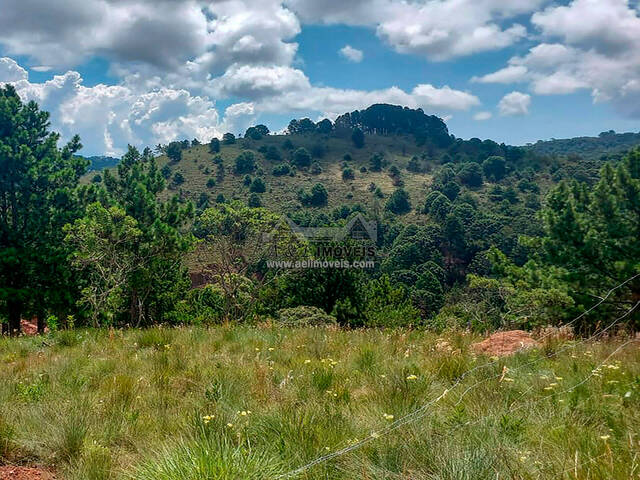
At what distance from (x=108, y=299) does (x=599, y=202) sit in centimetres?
2235

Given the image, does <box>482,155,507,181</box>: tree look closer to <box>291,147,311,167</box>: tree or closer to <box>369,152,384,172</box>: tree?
<box>369,152,384,172</box>: tree

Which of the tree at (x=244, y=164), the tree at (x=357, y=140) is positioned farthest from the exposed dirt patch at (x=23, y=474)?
the tree at (x=357, y=140)

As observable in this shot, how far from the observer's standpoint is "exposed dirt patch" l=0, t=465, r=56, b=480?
2666 mm

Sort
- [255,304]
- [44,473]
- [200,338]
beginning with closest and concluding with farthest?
[44,473] < [200,338] < [255,304]

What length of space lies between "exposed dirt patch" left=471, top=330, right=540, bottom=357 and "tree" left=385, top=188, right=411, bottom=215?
82258mm

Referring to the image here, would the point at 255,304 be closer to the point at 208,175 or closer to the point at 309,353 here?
the point at 309,353

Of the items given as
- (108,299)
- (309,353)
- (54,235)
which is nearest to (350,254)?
(108,299)

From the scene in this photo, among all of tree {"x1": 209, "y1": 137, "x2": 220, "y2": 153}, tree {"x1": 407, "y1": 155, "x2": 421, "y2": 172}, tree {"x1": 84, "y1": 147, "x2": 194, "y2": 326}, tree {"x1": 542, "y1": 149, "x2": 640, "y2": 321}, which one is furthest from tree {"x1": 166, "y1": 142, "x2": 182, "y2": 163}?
tree {"x1": 542, "y1": 149, "x2": 640, "y2": 321}

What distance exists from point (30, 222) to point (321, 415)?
22.7m

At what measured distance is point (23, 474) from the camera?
107 inches

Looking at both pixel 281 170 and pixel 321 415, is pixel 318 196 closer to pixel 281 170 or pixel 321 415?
pixel 281 170

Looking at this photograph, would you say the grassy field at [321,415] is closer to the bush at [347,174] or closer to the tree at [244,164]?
the tree at [244,164]

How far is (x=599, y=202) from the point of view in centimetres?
1852

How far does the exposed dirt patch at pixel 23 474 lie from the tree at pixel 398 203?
88.0 metres
